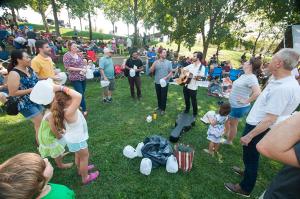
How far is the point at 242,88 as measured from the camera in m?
4.30

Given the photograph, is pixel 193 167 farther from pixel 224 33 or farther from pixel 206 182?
pixel 224 33

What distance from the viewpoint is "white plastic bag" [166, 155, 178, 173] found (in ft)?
13.5

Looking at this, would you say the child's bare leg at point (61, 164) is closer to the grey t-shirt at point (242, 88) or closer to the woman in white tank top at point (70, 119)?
the woman in white tank top at point (70, 119)

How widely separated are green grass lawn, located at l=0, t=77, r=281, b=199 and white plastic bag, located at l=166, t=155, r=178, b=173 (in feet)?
0.31

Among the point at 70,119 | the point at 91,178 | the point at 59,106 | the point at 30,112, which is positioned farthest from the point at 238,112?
the point at 30,112

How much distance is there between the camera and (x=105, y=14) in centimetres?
4959

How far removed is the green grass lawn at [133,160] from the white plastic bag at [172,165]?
95 mm

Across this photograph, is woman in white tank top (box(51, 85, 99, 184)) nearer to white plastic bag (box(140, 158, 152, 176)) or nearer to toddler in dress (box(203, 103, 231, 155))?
white plastic bag (box(140, 158, 152, 176))

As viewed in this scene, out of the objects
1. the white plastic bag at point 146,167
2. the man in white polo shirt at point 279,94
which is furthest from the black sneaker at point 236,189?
the white plastic bag at point 146,167

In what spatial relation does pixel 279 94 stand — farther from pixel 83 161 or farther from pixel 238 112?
pixel 83 161

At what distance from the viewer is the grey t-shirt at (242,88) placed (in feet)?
13.4

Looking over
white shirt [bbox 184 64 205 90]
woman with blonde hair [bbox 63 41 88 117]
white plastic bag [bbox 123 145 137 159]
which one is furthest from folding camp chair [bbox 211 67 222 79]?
white plastic bag [bbox 123 145 137 159]

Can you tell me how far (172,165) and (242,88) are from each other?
2149 millimetres

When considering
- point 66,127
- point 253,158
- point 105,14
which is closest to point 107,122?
point 66,127
